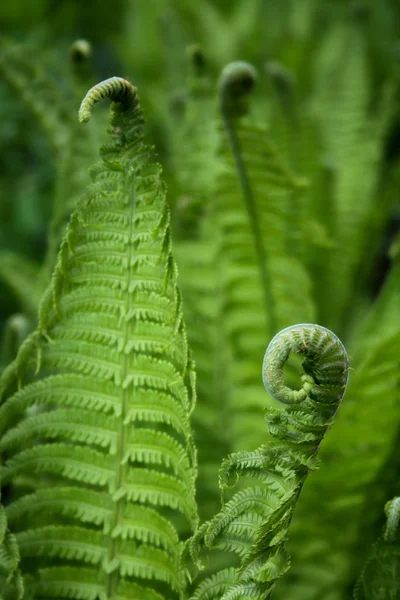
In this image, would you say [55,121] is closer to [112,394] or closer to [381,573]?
[112,394]

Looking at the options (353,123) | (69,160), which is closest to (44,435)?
(69,160)

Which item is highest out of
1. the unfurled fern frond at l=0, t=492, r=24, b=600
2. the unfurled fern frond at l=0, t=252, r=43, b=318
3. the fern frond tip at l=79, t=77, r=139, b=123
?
the unfurled fern frond at l=0, t=252, r=43, b=318

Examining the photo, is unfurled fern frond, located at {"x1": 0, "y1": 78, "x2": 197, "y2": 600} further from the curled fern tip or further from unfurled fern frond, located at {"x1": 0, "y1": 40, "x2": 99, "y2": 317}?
unfurled fern frond, located at {"x1": 0, "y1": 40, "x2": 99, "y2": 317}

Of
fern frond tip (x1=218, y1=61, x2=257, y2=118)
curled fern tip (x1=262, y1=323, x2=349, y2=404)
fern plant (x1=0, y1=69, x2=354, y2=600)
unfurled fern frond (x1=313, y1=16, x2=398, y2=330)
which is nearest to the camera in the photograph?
curled fern tip (x1=262, y1=323, x2=349, y2=404)

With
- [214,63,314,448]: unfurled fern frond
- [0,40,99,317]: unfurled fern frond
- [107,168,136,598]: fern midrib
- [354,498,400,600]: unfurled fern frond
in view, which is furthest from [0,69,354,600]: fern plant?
[0,40,99,317]: unfurled fern frond

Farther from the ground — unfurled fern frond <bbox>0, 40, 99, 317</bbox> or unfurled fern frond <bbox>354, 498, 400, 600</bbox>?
unfurled fern frond <bbox>0, 40, 99, 317</bbox>

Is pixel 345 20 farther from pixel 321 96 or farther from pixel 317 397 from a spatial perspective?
pixel 317 397

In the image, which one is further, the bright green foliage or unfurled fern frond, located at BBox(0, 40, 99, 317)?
unfurled fern frond, located at BBox(0, 40, 99, 317)

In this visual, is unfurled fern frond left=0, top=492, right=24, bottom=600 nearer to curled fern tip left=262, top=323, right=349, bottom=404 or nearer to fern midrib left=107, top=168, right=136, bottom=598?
fern midrib left=107, top=168, right=136, bottom=598

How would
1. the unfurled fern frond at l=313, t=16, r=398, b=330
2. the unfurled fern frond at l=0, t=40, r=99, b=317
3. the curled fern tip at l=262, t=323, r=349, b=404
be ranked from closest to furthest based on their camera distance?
1. the curled fern tip at l=262, t=323, r=349, b=404
2. the unfurled fern frond at l=0, t=40, r=99, b=317
3. the unfurled fern frond at l=313, t=16, r=398, b=330
